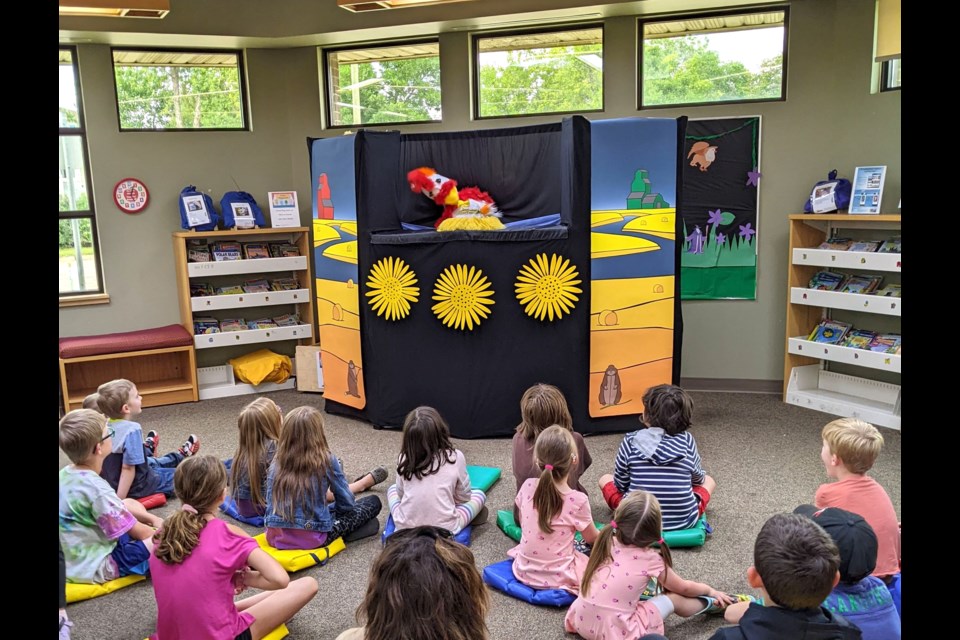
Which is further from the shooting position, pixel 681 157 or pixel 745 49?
pixel 745 49

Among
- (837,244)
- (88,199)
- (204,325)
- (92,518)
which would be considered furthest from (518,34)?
(92,518)

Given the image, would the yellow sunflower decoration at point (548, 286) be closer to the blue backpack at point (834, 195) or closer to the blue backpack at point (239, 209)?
the blue backpack at point (834, 195)

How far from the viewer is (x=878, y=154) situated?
5.21 m

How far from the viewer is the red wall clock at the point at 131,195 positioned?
20.2 feet

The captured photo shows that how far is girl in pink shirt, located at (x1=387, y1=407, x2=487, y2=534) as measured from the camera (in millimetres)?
3180

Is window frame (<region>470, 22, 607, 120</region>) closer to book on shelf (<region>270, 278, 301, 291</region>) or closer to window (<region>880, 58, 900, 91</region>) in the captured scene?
window (<region>880, 58, 900, 91</region>)

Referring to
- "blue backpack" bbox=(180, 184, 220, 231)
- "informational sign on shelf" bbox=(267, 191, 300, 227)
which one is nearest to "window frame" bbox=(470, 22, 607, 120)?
"informational sign on shelf" bbox=(267, 191, 300, 227)

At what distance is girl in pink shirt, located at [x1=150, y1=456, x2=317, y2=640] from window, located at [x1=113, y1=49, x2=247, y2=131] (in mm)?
4832

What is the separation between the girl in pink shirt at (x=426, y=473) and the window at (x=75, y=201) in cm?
435

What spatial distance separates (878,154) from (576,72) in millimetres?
2448

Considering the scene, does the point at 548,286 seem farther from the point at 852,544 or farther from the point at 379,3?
the point at 852,544

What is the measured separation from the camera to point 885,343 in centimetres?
502
